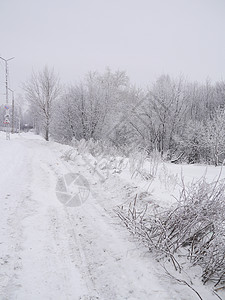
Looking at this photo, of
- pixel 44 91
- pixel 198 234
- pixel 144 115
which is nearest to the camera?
pixel 198 234

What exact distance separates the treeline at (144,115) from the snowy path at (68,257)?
11.0 m

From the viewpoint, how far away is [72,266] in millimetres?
2059

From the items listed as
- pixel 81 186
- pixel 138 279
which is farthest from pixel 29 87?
pixel 138 279

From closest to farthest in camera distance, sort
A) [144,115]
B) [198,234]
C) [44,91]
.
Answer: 1. [198,234]
2. [144,115]
3. [44,91]

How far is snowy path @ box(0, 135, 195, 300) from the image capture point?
1741 mm

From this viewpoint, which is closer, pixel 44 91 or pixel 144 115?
pixel 144 115

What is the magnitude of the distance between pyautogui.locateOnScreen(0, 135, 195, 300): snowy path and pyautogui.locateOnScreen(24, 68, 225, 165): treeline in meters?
11.0

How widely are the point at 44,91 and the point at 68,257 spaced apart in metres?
22.9

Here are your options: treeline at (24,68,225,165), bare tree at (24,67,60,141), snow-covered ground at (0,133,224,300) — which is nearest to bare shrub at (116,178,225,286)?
snow-covered ground at (0,133,224,300)

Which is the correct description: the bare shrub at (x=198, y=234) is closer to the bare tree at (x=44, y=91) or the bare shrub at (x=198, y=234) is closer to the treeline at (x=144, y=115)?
the treeline at (x=144, y=115)

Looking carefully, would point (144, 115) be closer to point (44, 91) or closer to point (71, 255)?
point (44, 91)

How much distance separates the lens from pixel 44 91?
851 inches

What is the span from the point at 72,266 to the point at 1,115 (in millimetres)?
73442

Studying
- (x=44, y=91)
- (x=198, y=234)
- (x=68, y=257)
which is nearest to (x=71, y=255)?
(x=68, y=257)
